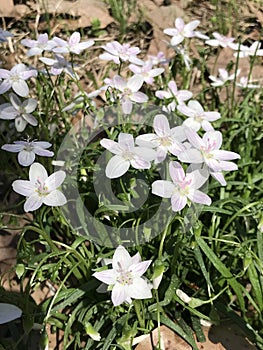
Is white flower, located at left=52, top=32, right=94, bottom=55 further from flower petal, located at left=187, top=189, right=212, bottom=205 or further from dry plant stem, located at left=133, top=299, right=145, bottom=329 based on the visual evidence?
dry plant stem, located at left=133, top=299, right=145, bottom=329

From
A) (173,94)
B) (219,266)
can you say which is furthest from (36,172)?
(173,94)

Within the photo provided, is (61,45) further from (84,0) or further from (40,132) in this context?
(84,0)

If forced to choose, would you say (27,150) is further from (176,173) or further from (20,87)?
(176,173)

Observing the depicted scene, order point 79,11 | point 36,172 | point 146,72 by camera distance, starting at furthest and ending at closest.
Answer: point 79,11 → point 146,72 → point 36,172

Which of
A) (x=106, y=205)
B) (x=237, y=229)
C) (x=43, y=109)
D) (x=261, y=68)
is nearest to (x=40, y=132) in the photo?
(x=43, y=109)

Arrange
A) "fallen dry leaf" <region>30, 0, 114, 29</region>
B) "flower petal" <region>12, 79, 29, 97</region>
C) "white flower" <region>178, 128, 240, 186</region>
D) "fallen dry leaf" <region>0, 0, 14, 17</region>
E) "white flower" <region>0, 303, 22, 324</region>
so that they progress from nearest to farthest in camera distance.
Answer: "white flower" <region>0, 303, 22, 324</region> → "white flower" <region>178, 128, 240, 186</region> → "flower petal" <region>12, 79, 29, 97</region> → "fallen dry leaf" <region>0, 0, 14, 17</region> → "fallen dry leaf" <region>30, 0, 114, 29</region>

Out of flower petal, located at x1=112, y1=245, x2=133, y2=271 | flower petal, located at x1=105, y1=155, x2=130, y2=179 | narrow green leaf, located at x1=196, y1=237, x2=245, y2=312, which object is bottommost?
narrow green leaf, located at x1=196, y1=237, x2=245, y2=312

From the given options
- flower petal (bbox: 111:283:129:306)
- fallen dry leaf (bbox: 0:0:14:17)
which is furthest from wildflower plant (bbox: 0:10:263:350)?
fallen dry leaf (bbox: 0:0:14:17)
